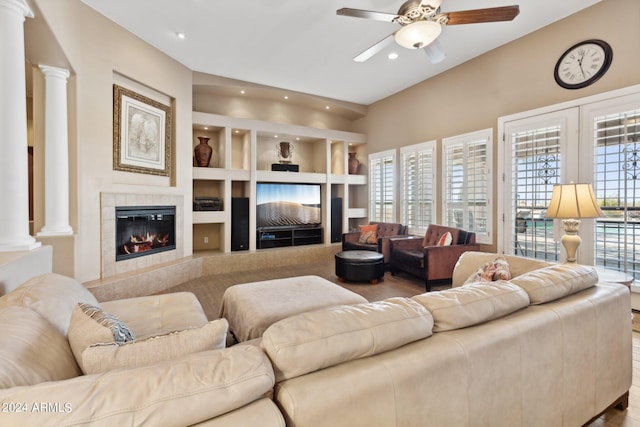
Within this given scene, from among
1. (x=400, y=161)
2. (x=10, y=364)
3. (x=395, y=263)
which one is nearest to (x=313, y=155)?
(x=400, y=161)

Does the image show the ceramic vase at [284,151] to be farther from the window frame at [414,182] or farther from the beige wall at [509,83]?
the window frame at [414,182]

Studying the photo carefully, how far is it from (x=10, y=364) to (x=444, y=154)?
18.2ft

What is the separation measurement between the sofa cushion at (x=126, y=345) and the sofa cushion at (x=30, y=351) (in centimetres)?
5

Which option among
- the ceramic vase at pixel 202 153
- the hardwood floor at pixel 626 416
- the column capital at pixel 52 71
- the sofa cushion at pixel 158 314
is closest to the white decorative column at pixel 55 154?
the column capital at pixel 52 71

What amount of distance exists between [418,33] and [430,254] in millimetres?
2645

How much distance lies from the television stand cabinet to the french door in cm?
359

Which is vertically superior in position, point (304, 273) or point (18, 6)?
point (18, 6)

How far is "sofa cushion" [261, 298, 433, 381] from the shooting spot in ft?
3.08

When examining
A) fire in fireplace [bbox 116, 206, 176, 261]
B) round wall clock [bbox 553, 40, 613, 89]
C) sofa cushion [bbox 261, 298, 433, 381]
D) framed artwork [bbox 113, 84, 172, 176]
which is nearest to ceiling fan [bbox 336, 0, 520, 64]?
round wall clock [bbox 553, 40, 613, 89]

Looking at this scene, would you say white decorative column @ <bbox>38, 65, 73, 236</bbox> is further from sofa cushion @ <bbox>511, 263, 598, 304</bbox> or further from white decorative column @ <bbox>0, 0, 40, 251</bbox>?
sofa cushion @ <bbox>511, 263, 598, 304</bbox>

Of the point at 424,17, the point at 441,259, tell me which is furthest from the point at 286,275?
the point at 424,17

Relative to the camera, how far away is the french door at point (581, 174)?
3.23 meters

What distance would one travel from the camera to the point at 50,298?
1448 mm

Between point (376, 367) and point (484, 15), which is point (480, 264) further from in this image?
point (484, 15)
